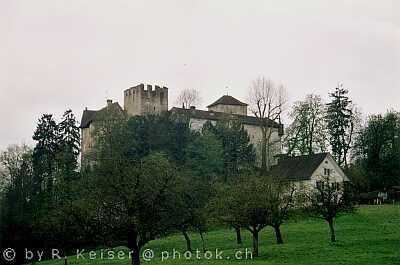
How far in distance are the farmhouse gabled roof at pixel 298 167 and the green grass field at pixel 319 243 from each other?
12.4 metres

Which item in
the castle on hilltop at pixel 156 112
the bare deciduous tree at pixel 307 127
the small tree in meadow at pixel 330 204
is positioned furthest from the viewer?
the castle on hilltop at pixel 156 112

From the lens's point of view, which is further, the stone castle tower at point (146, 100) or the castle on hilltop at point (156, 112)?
the stone castle tower at point (146, 100)

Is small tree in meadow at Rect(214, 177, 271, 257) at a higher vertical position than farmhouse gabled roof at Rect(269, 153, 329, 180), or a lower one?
lower

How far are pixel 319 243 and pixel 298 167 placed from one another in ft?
103

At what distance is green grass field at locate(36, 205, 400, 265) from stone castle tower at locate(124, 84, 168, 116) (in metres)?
43.1

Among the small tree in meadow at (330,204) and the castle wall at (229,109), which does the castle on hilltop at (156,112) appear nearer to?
the castle wall at (229,109)

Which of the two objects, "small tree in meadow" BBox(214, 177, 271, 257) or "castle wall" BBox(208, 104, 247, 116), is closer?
"small tree in meadow" BBox(214, 177, 271, 257)

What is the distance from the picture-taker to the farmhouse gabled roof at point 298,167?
6694cm

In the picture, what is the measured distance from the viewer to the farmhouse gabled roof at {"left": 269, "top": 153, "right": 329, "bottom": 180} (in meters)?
66.9

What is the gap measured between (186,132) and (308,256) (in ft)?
145

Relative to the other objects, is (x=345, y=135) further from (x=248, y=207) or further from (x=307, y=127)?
(x=248, y=207)

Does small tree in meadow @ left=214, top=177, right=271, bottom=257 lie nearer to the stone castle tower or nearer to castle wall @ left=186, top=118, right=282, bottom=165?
castle wall @ left=186, top=118, right=282, bottom=165

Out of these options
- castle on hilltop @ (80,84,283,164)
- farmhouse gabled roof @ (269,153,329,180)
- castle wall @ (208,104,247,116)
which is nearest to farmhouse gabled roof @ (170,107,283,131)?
castle on hilltop @ (80,84,283,164)

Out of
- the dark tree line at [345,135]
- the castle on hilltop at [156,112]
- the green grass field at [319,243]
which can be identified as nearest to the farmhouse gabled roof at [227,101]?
the castle on hilltop at [156,112]
